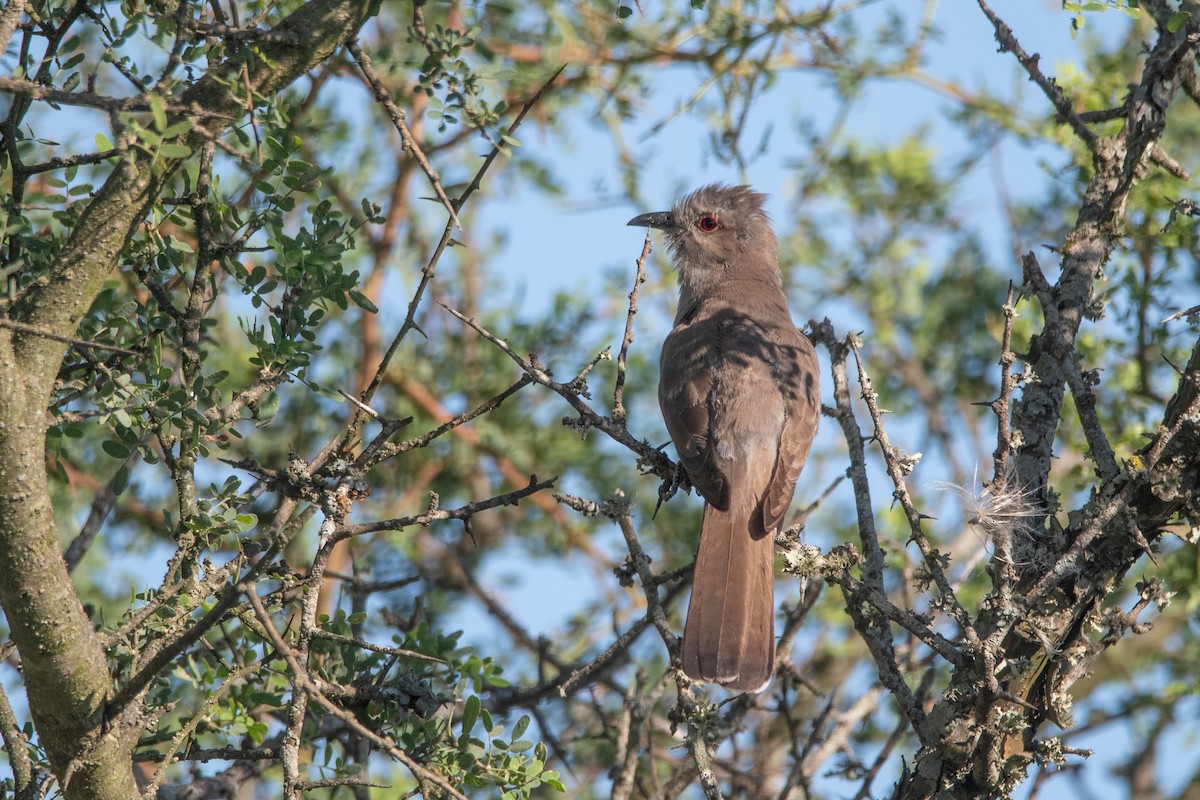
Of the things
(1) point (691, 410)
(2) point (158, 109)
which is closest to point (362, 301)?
(2) point (158, 109)

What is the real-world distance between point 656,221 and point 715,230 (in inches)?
14.2

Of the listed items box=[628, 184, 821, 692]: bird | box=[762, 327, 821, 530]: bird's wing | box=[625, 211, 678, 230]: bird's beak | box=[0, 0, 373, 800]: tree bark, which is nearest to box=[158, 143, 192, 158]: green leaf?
box=[0, 0, 373, 800]: tree bark

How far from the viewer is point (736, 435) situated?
16.7 ft

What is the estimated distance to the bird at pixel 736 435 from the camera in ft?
14.2

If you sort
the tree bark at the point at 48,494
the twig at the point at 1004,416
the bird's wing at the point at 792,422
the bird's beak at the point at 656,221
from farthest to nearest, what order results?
the bird's beak at the point at 656,221, the bird's wing at the point at 792,422, the twig at the point at 1004,416, the tree bark at the point at 48,494

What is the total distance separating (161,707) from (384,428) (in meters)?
0.98

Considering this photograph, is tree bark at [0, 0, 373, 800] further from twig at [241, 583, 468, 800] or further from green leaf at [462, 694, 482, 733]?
green leaf at [462, 694, 482, 733]

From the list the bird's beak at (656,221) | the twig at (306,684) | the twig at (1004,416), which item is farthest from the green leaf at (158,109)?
the bird's beak at (656,221)

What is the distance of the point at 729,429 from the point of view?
5.12 meters

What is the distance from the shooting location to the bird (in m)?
4.33

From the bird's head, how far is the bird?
34 mm

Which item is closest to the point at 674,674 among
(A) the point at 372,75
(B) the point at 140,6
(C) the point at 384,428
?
(C) the point at 384,428

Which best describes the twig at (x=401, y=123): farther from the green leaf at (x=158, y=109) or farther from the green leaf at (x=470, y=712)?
the green leaf at (x=470, y=712)

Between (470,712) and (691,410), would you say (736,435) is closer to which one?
(691,410)
